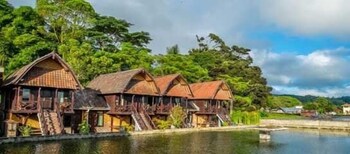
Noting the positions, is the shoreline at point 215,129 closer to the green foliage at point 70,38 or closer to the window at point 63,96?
the window at point 63,96

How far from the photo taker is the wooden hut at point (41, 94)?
26625 millimetres

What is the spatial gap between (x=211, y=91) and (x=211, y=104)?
1.81 m

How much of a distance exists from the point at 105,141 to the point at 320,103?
9824 cm

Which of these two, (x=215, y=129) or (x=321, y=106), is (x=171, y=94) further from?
(x=321, y=106)

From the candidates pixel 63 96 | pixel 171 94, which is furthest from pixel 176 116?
pixel 63 96

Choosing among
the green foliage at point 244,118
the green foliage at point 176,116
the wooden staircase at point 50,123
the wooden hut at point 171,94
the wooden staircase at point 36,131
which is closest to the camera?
the wooden staircase at point 50,123

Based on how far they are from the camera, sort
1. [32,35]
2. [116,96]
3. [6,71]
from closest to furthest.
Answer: [116,96] → [6,71] → [32,35]

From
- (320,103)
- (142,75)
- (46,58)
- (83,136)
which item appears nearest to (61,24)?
(142,75)

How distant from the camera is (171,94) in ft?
134

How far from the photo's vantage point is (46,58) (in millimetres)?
27922

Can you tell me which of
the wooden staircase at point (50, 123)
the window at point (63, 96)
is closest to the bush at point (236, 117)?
the window at point (63, 96)

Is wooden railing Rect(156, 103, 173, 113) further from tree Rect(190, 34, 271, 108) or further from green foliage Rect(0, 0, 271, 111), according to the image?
tree Rect(190, 34, 271, 108)

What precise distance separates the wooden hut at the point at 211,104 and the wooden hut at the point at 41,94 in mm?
20236

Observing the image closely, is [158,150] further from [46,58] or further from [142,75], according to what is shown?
[142,75]
